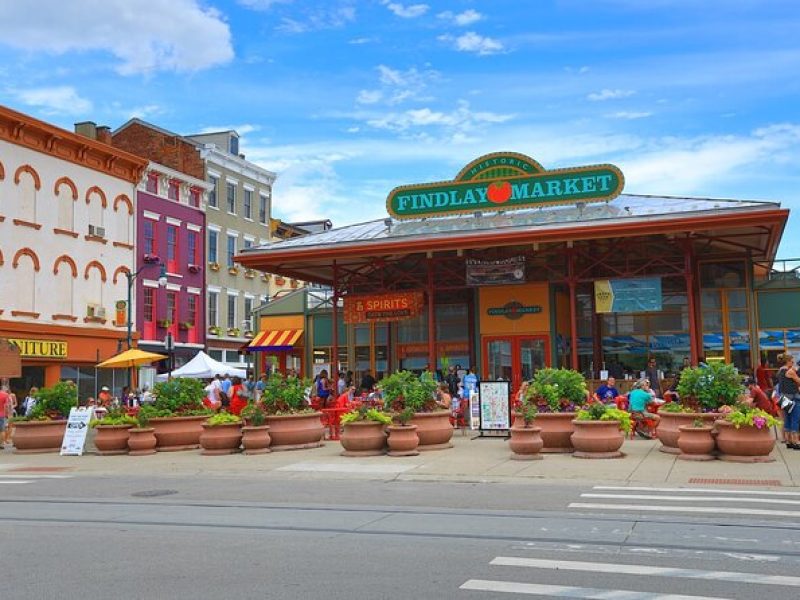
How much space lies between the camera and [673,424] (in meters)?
15.8

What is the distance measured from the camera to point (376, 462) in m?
16.5

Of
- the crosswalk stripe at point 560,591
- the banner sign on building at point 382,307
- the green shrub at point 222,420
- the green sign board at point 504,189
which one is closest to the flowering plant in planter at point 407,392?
the green shrub at point 222,420

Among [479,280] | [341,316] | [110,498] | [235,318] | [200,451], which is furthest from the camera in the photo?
[235,318]

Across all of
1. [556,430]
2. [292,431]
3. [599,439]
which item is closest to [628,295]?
[556,430]

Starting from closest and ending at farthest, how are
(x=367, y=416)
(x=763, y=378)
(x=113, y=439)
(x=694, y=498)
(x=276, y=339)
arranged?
(x=694, y=498), (x=367, y=416), (x=113, y=439), (x=763, y=378), (x=276, y=339)

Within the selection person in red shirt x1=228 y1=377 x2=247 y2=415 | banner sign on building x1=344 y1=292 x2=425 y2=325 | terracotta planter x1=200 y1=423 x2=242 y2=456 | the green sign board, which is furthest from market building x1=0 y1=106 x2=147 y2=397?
terracotta planter x1=200 y1=423 x2=242 y2=456

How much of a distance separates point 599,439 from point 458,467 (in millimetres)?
2640

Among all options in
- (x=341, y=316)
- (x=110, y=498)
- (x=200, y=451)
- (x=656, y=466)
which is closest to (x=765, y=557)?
(x=656, y=466)

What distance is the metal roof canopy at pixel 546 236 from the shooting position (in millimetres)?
22484

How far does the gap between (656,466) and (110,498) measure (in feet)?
28.9

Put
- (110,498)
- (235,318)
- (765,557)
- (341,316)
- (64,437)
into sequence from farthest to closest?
(235,318), (341,316), (64,437), (110,498), (765,557)

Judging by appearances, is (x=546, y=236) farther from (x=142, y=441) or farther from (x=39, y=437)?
(x=39, y=437)

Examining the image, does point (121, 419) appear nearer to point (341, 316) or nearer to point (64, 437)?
point (64, 437)

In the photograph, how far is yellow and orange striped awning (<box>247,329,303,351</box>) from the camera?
33.0m
